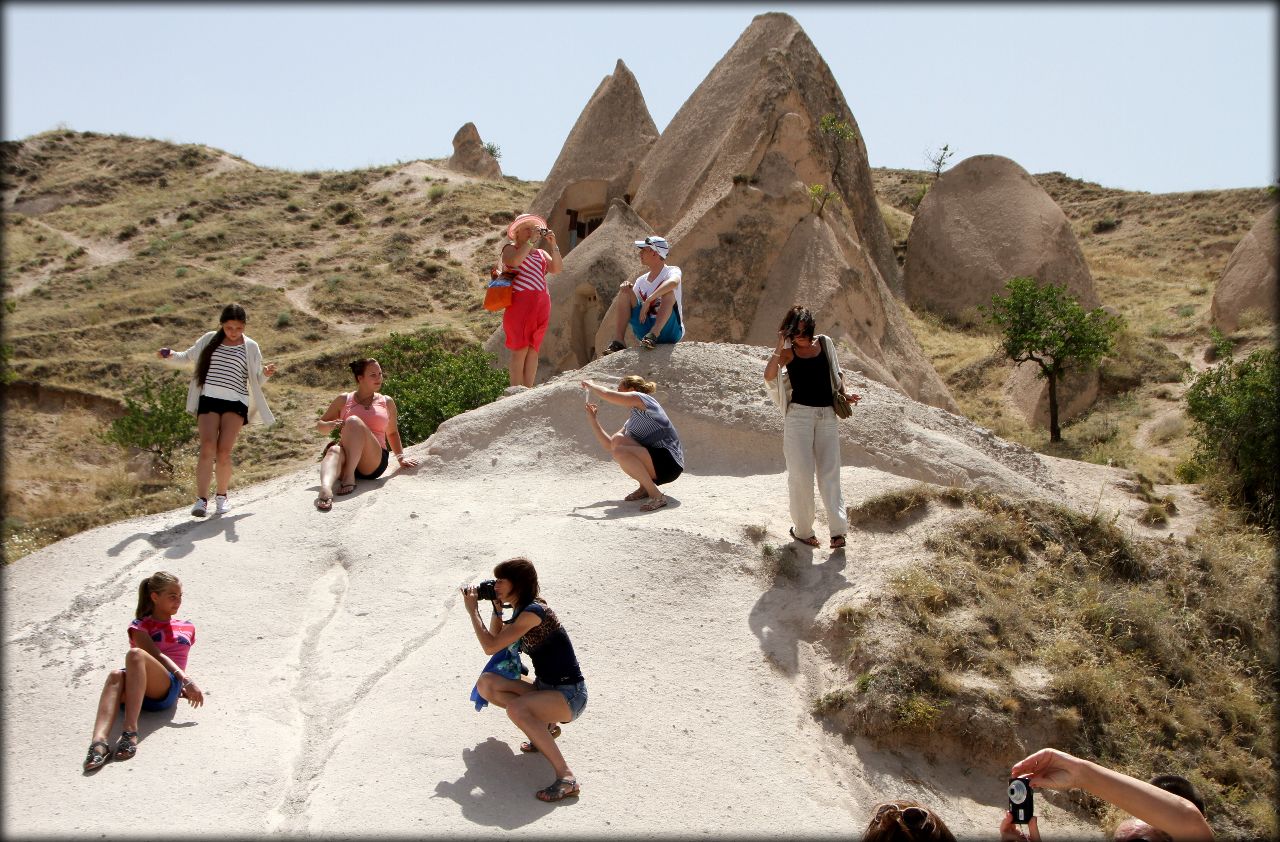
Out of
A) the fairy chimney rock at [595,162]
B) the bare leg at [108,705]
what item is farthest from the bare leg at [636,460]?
the fairy chimney rock at [595,162]

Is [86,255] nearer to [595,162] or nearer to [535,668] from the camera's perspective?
[595,162]

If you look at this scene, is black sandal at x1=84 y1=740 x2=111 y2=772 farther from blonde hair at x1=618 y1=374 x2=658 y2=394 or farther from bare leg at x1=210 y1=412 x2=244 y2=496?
blonde hair at x1=618 y1=374 x2=658 y2=394

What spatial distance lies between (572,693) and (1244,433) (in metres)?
8.86

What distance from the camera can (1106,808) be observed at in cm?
548

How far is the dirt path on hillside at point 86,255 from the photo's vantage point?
23.9 metres

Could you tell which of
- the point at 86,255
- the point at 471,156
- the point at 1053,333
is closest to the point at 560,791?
the point at 1053,333

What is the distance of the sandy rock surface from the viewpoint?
4.79m

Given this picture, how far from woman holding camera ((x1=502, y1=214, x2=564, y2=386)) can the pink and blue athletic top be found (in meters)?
4.40

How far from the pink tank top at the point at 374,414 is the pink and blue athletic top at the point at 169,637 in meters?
2.47

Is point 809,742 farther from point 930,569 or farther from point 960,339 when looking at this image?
point 960,339

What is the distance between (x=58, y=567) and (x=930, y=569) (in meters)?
5.09

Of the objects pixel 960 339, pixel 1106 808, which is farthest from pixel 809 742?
pixel 960 339

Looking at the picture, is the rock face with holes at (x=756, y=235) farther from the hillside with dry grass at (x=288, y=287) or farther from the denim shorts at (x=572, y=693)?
the denim shorts at (x=572, y=693)

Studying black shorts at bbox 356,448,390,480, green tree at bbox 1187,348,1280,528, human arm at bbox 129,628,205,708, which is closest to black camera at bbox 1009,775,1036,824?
human arm at bbox 129,628,205,708
